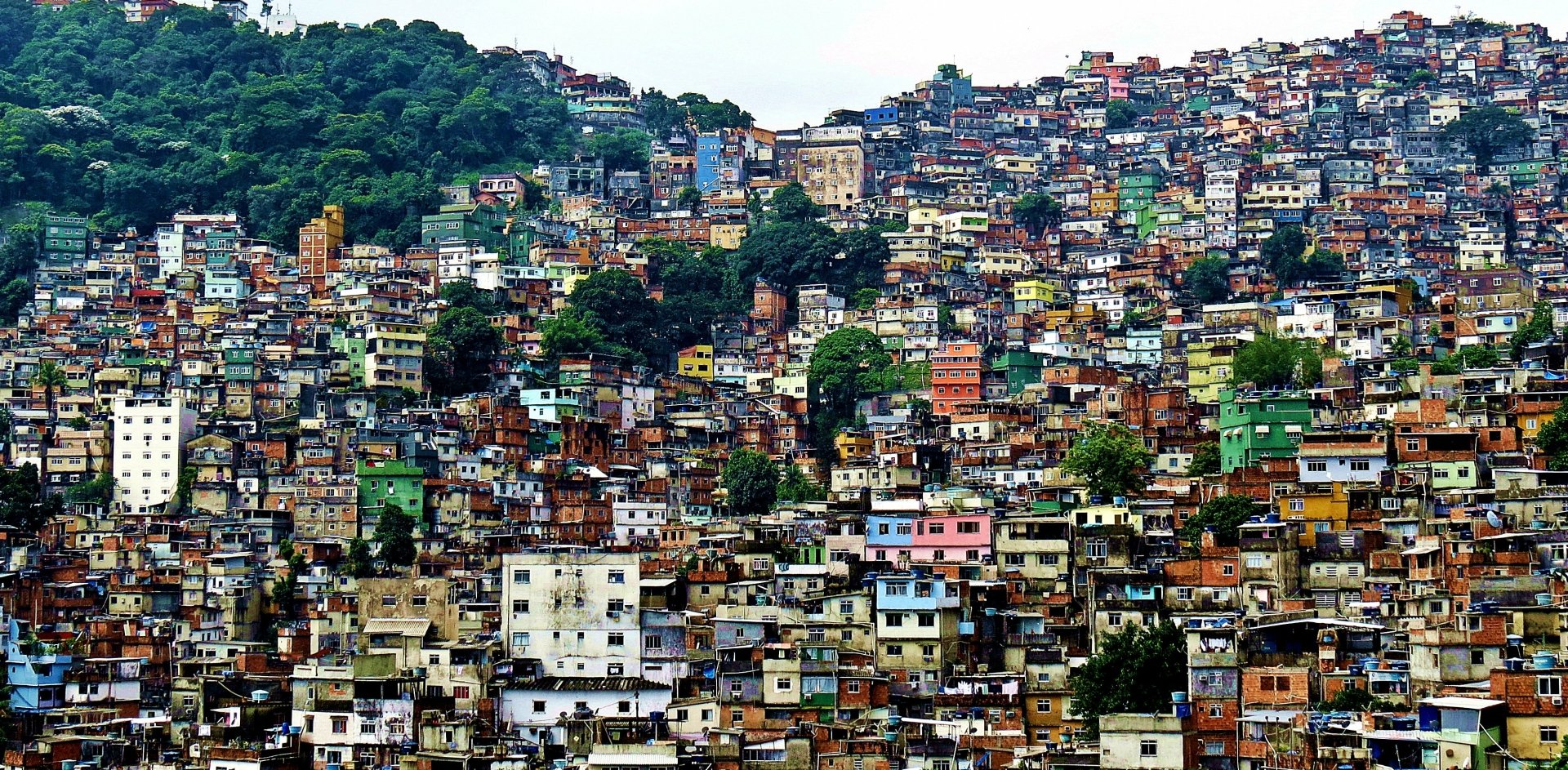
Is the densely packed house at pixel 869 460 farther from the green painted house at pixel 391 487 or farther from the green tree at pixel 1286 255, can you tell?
the green tree at pixel 1286 255

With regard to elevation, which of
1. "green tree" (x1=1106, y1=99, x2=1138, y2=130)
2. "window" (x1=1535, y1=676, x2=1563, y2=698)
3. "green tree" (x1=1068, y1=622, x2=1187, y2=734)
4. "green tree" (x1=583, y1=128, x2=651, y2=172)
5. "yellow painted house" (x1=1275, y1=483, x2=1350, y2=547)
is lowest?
"green tree" (x1=1068, y1=622, x2=1187, y2=734)

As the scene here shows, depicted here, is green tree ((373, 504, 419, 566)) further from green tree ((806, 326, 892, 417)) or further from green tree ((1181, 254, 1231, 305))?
green tree ((1181, 254, 1231, 305))

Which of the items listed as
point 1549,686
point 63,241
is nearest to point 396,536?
point 1549,686

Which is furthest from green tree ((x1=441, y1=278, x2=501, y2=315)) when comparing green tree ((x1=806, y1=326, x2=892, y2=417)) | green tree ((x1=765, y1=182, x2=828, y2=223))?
green tree ((x1=765, y1=182, x2=828, y2=223))

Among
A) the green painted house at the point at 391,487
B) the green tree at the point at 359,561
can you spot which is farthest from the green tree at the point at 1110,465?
the green painted house at the point at 391,487

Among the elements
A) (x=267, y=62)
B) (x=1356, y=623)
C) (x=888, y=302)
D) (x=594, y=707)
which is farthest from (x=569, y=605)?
(x=267, y=62)

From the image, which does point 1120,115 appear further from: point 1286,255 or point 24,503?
point 24,503
